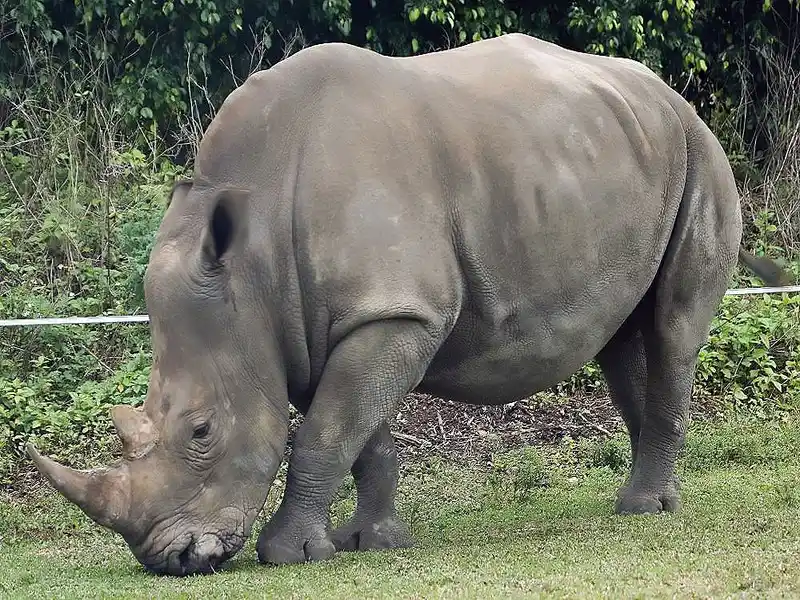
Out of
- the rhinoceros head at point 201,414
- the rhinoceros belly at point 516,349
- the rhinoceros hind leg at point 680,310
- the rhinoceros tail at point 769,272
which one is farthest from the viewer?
the rhinoceros tail at point 769,272

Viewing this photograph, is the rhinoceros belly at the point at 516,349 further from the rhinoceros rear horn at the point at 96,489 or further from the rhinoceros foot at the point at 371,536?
the rhinoceros rear horn at the point at 96,489

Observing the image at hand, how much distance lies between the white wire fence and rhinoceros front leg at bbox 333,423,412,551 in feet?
5.76

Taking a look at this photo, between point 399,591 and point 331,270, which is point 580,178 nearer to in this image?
point 331,270

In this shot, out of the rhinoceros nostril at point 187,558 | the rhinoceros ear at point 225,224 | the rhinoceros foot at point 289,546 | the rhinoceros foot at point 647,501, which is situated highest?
the rhinoceros ear at point 225,224

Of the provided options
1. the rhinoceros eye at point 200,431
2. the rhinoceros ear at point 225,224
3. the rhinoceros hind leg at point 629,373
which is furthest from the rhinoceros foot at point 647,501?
the rhinoceros ear at point 225,224

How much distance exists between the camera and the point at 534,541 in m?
6.27

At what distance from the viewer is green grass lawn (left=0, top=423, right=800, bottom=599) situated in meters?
5.11

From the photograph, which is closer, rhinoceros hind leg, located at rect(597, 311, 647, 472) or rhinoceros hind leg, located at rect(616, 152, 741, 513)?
rhinoceros hind leg, located at rect(616, 152, 741, 513)

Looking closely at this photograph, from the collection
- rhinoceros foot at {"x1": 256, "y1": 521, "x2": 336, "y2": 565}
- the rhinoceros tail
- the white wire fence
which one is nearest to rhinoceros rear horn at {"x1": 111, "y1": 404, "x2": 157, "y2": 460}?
rhinoceros foot at {"x1": 256, "y1": 521, "x2": 336, "y2": 565}

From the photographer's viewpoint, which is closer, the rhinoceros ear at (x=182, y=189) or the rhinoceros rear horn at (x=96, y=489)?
the rhinoceros rear horn at (x=96, y=489)

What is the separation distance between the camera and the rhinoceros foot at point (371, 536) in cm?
659

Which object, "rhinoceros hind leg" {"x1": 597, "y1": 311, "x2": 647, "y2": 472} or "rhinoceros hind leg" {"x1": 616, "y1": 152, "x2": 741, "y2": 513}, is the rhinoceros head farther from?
"rhinoceros hind leg" {"x1": 597, "y1": 311, "x2": 647, "y2": 472}

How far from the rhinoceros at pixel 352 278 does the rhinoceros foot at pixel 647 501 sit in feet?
3.10

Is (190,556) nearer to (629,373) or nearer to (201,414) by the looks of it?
(201,414)
